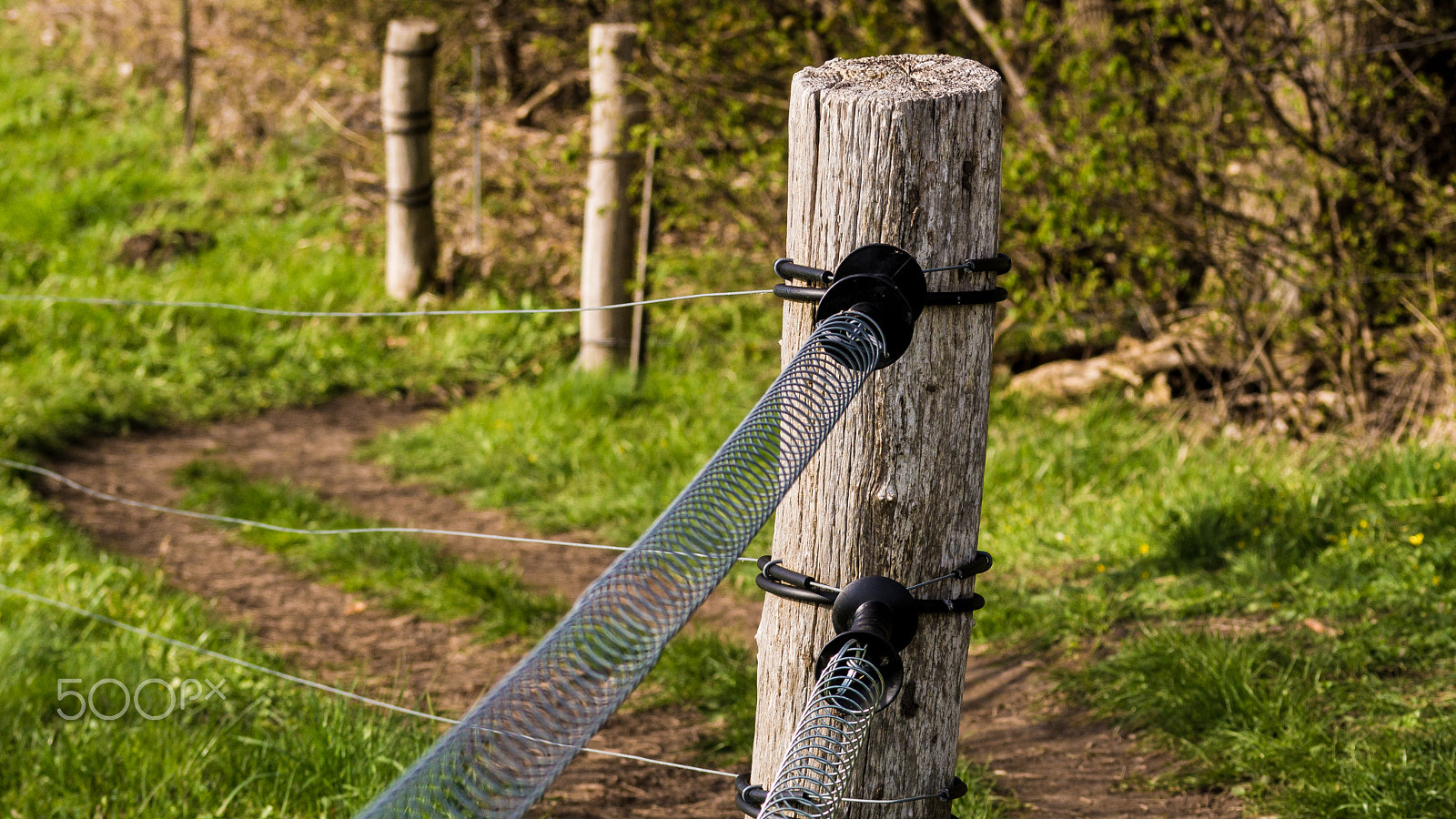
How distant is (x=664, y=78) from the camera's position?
6.59 meters

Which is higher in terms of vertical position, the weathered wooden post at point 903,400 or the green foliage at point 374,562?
the weathered wooden post at point 903,400

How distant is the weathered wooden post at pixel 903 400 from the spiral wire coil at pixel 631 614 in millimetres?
169

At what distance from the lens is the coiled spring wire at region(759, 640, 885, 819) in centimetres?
158

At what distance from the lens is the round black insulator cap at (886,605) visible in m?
1.76

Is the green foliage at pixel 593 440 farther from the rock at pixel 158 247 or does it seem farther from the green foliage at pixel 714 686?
the rock at pixel 158 247

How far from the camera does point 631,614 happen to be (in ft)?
4.52

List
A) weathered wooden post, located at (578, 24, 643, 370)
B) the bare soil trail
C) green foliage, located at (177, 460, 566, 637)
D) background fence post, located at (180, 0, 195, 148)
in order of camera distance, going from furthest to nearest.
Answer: background fence post, located at (180, 0, 195, 148), weathered wooden post, located at (578, 24, 643, 370), green foliage, located at (177, 460, 566, 637), the bare soil trail

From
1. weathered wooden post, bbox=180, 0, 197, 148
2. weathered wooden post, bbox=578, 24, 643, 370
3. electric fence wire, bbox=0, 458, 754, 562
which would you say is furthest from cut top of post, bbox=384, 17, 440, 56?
electric fence wire, bbox=0, 458, 754, 562

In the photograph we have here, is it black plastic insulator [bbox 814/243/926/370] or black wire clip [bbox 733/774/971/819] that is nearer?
black plastic insulator [bbox 814/243/926/370]

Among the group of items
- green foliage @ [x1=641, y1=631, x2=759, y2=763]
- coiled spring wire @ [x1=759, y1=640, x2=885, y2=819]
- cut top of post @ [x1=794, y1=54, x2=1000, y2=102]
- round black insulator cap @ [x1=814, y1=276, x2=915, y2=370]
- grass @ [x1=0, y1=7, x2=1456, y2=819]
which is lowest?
green foliage @ [x1=641, y1=631, x2=759, y2=763]

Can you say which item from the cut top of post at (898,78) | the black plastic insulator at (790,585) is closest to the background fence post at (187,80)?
the cut top of post at (898,78)

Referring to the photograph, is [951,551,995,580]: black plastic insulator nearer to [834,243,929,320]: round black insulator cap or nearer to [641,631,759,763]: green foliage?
[834,243,929,320]: round black insulator cap

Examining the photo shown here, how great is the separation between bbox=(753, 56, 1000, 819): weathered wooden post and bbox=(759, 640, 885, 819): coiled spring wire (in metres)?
0.17

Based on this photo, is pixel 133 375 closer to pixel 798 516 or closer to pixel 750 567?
pixel 750 567
